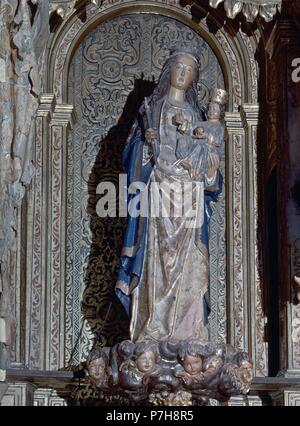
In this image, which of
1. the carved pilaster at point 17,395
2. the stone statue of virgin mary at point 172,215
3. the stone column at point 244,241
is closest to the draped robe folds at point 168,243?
the stone statue of virgin mary at point 172,215

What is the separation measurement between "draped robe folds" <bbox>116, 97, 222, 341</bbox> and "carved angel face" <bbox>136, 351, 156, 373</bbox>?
0.64 feet

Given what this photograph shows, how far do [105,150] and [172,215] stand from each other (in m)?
→ 0.97

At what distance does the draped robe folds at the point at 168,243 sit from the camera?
8406mm

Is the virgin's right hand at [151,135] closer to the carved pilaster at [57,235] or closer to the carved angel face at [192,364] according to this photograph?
the carved pilaster at [57,235]

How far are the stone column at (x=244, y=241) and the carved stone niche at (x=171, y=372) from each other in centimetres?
72

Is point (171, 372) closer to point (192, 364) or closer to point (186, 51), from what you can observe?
point (192, 364)

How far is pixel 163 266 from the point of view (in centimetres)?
847

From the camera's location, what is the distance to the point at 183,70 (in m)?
8.75

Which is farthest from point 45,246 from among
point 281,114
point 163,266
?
point 281,114

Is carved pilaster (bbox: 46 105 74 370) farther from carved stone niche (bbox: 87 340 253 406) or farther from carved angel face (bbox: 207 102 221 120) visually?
carved angel face (bbox: 207 102 221 120)

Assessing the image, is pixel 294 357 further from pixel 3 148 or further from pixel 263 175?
pixel 3 148

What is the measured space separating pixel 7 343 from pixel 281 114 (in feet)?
6.72

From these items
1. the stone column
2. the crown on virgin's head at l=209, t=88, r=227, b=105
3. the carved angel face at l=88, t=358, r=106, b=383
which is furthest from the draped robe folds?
the stone column

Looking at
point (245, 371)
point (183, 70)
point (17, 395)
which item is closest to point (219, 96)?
point (183, 70)
